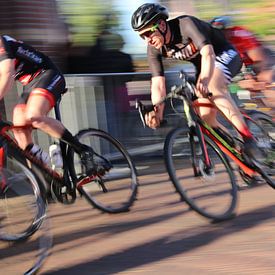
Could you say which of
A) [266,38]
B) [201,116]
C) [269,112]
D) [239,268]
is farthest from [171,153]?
[266,38]

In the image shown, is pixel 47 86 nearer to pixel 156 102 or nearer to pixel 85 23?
pixel 156 102

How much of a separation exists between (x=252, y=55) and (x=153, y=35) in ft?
5.78

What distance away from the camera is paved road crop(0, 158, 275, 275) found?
3967 millimetres

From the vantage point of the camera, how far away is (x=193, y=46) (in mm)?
4906

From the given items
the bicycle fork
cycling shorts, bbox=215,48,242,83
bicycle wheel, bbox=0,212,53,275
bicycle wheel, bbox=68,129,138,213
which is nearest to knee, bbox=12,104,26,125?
bicycle wheel, bbox=68,129,138,213

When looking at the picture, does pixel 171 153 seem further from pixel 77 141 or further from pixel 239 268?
pixel 239 268

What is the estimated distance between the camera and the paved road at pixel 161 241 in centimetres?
397

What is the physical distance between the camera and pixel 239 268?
3.85 m

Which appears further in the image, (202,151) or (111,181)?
(111,181)

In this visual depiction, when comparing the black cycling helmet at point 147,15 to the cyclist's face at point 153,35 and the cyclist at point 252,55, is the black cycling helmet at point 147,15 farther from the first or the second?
the cyclist at point 252,55

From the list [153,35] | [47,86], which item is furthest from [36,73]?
[153,35]

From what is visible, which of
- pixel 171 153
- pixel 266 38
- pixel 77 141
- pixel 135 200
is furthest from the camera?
pixel 266 38

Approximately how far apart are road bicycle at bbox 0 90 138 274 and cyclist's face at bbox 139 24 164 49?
94 centimetres

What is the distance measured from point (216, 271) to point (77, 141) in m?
1.78
